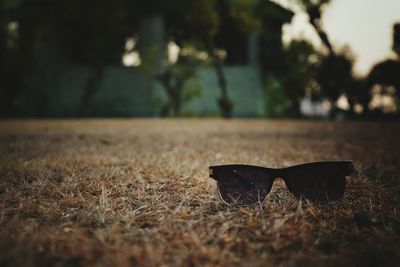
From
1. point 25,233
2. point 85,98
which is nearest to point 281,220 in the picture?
point 25,233

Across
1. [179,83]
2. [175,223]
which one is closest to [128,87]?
[179,83]

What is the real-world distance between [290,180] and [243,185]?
7.7 inches

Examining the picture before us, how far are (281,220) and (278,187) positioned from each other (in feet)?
1.95

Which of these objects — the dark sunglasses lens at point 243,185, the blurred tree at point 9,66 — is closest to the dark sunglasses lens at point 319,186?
the dark sunglasses lens at point 243,185

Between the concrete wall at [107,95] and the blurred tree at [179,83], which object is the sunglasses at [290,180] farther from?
the concrete wall at [107,95]

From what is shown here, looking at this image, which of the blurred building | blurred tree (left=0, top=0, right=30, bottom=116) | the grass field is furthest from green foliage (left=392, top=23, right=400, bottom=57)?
blurred tree (left=0, top=0, right=30, bottom=116)

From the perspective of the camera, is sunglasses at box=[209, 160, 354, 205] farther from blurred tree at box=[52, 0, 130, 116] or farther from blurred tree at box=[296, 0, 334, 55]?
blurred tree at box=[52, 0, 130, 116]

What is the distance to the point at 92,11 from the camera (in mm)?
→ 13625

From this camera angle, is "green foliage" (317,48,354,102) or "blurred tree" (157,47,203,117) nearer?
"green foliage" (317,48,354,102)

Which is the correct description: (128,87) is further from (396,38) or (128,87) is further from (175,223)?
(175,223)

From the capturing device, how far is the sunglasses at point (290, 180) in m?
1.37

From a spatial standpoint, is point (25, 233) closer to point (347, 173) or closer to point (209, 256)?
point (209, 256)

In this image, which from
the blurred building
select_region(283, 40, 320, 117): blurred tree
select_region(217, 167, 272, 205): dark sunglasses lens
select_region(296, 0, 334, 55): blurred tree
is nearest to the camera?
select_region(217, 167, 272, 205): dark sunglasses lens

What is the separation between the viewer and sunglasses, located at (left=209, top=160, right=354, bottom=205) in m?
1.37
